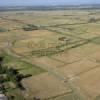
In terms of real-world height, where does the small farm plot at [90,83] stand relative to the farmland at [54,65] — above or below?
above

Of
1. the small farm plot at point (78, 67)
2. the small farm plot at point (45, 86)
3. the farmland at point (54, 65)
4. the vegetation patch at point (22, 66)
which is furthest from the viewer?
the vegetation patch at point (22, 66)

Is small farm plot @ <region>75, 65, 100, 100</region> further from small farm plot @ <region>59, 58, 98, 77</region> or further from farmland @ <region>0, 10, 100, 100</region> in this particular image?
small farm plot @ <region>59, 58, 98, 77</region>

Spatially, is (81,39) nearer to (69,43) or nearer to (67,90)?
(69,43)

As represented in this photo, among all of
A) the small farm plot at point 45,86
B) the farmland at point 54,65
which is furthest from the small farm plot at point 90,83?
the small farm plot at point 45,86

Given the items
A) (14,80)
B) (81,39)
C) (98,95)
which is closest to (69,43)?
(81,39)

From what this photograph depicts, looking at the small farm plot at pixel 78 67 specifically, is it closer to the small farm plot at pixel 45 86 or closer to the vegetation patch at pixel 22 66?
the small farm plot at pixel 45 86

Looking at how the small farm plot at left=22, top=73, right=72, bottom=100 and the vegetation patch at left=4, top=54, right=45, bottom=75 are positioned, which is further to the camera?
the vegetation patch at left=4, top=54, right=45, bottom=75

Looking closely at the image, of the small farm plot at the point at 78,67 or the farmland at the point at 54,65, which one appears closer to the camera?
the farmland at the point at 54,65

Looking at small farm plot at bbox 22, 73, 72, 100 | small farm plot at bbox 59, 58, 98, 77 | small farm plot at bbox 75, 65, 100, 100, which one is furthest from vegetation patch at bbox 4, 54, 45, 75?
small farm plot at bbox 75, 65, 100, 100

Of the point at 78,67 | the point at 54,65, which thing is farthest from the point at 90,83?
the point at 54,65

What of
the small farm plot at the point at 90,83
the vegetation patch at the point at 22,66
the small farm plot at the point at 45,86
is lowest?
the vegetation patch at the point at 22,66

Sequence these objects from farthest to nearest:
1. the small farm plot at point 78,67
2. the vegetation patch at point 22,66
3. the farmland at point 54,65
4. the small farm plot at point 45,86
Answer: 1. the vegetation patch at point 22,66
2. the small farm plot at point 78,67
3. the farmland at point 54,65
4. the small farm plot at point 45,86
